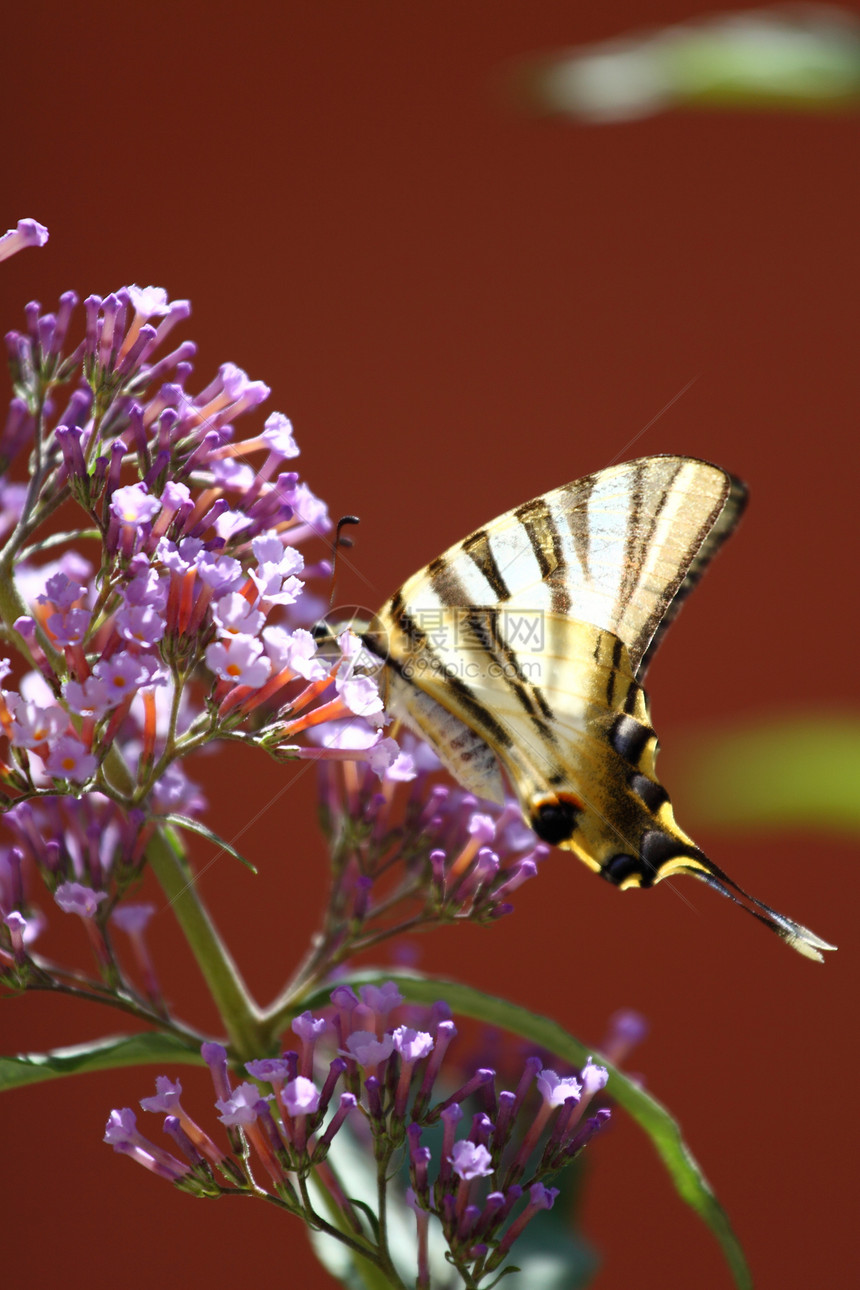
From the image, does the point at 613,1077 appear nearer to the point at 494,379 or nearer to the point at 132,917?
the point at 132,917

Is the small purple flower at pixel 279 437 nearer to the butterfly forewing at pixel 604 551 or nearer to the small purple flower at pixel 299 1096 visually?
the butterfly forewing at pixel 604 551

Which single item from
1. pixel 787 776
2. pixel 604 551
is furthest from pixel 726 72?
pixel 787 776

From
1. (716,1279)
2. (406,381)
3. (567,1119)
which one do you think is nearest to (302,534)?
(567,1119)

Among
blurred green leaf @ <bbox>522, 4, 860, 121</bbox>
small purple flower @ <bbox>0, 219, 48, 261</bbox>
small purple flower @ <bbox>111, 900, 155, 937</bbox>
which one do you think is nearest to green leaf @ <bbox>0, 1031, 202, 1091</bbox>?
small purple flower @ <bbox>111, 900, 155, 937</bbox>

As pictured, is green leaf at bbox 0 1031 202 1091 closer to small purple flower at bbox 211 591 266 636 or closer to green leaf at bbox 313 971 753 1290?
green leaf at bbox 313 971 753 1290

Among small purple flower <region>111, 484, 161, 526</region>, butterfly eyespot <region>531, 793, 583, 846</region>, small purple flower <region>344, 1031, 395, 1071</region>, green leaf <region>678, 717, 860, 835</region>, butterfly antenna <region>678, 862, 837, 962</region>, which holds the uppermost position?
small purple flower <region>111, 484, 161, 526</region>
